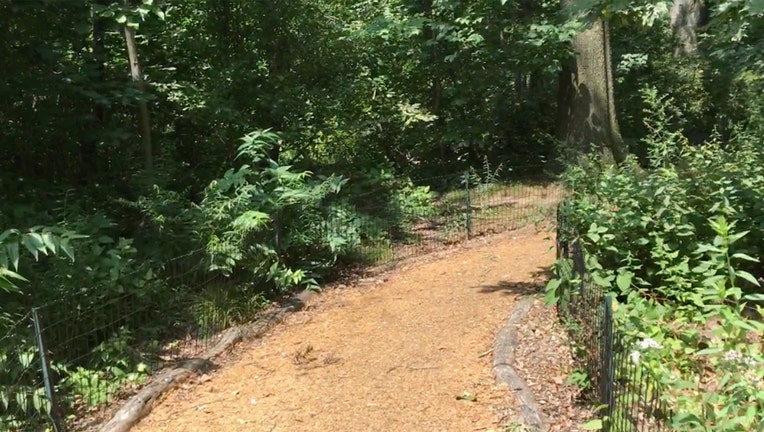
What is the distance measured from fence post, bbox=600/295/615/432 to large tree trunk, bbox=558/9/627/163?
7.80 meters

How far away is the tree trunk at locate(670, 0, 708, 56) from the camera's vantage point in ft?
52.6

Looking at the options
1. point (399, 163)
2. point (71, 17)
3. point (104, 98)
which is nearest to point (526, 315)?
point (104, 98)

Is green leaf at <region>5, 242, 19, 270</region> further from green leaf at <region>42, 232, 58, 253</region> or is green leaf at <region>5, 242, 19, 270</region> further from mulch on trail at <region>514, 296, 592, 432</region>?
mulch on trail at <region>514, 296, 592, 432</region>

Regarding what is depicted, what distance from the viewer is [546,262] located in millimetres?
7719

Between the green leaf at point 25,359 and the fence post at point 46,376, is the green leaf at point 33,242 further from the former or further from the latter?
the green leaf at point 25,359

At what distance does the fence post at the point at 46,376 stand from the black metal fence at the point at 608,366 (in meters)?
3.40

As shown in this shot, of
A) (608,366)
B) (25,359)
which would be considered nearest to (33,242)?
(25,359)

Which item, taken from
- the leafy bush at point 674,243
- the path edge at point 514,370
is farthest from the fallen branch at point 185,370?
the leafy bush at point 674,243

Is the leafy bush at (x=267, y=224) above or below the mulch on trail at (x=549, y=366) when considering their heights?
above

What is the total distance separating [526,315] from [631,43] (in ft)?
37.5

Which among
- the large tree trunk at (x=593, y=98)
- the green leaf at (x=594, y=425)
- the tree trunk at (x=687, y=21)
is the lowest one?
the green leaf at (x=594, y=425)

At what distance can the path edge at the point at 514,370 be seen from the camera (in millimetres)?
4141

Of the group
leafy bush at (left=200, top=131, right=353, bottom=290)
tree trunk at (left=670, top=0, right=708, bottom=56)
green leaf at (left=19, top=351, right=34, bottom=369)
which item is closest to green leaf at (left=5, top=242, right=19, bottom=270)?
green leaf at (left=19, top=351, right=34, bottom=369)

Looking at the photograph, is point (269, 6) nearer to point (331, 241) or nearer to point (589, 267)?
point (331, 241)
